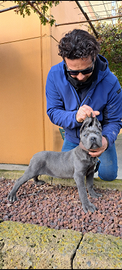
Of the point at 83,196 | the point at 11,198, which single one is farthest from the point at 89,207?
the point at 11,198

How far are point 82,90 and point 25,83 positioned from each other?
2.03 meters

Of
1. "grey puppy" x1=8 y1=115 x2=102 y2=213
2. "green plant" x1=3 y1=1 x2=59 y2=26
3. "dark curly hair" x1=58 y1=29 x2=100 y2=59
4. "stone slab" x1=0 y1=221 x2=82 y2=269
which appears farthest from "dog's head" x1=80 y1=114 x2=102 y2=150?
"green plant" x1=3 y1=1 x2=59 y2=26

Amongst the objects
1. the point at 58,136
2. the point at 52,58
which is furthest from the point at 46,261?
the point at 52,58

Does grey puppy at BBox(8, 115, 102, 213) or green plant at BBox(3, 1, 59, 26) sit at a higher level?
green plant at BBox(3, 1, 59, 26)

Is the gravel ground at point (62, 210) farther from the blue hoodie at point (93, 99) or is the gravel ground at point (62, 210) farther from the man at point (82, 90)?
the blue hoodie at point (93, 99)

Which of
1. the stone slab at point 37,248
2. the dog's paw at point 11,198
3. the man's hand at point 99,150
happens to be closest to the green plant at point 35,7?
the man's hand at point 99,150

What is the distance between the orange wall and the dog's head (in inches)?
85.4

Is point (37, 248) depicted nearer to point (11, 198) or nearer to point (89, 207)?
point (89, 207)

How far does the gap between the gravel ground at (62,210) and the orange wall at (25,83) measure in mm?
1622

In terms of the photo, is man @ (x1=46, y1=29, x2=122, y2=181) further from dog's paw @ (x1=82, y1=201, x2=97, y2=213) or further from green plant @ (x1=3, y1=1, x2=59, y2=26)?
dog's paw @ (x1=82, y1=201, x2=97, y2=213)

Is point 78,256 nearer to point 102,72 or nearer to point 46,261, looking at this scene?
point 46,261

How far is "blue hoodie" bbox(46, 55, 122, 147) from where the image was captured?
192 cm

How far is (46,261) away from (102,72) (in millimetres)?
1611

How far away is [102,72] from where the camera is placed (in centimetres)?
195
